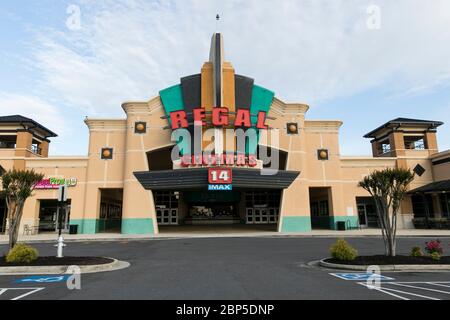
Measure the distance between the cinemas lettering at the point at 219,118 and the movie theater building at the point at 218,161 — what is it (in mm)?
96

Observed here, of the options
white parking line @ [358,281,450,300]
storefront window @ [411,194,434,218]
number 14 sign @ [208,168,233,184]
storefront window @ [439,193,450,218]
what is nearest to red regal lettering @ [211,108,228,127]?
number 14 sign @ [208,168,233,184]

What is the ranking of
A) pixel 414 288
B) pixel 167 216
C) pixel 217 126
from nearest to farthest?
pixel 414 288, pixel 217 126, pixel 167 216

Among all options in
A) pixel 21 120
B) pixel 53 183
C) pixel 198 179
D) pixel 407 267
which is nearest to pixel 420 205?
pixel 198 179

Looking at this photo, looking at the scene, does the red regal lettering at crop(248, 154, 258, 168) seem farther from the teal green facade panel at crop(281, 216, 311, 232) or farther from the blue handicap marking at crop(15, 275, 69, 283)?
the blue handicap marking at crop(15, 275, 69, 283)

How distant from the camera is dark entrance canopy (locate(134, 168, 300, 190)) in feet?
96.8

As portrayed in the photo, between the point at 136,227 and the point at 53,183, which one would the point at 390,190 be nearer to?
the point at 136,227

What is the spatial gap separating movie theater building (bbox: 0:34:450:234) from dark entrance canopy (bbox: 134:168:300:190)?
10cm

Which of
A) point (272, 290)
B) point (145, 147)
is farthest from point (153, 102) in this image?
point (272, 290)

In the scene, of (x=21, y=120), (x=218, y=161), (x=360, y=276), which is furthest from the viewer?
→ (x=21, y=120)

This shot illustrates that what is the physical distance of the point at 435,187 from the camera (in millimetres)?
32688

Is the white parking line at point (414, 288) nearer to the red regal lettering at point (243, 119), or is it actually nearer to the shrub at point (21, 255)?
the shrub at point (21, 255)

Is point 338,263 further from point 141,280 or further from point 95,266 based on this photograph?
point 95,266

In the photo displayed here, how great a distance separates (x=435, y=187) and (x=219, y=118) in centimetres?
2330

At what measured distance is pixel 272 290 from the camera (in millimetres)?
8031
